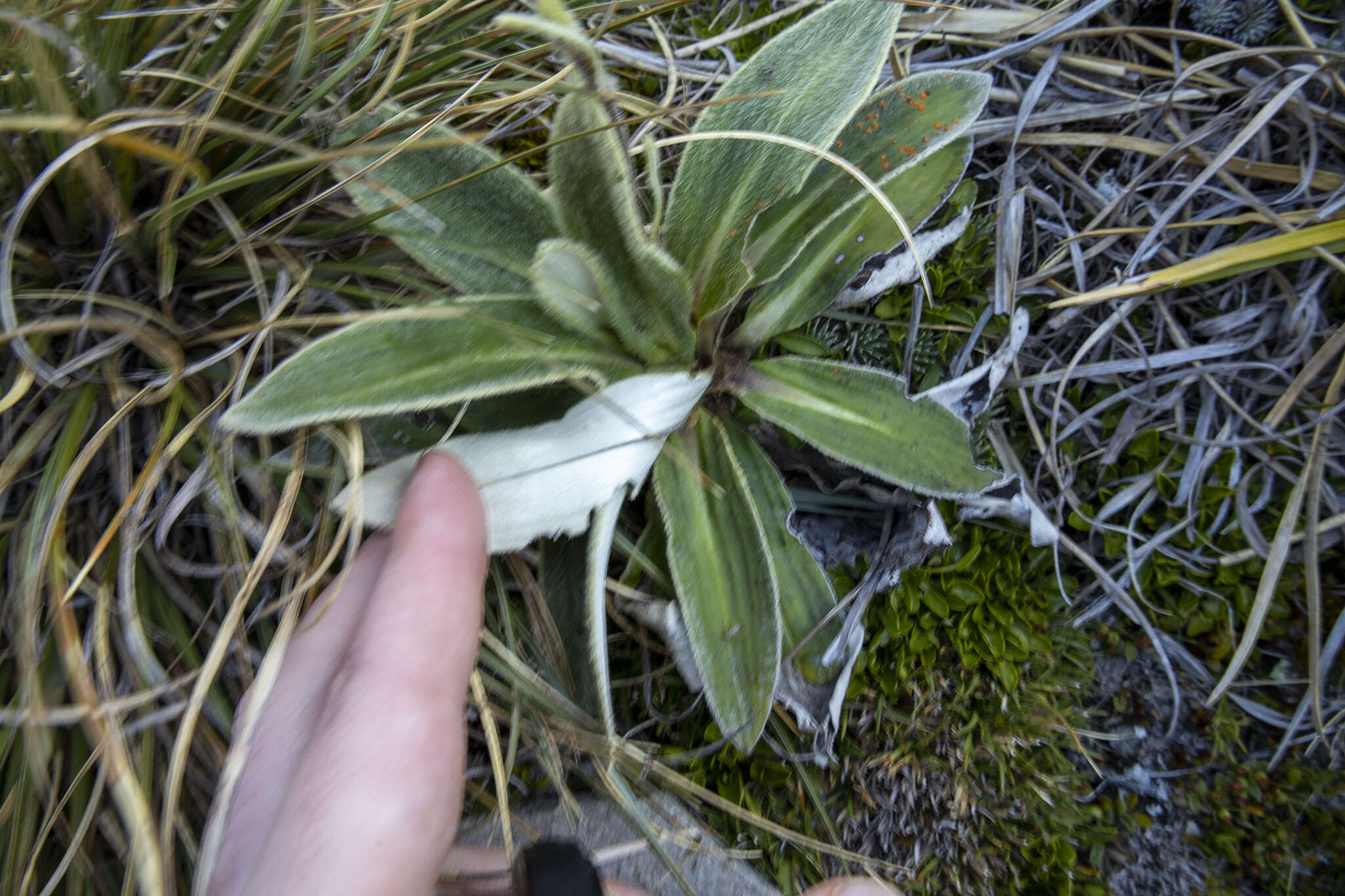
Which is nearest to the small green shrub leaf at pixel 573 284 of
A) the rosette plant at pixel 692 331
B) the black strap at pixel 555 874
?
the rosette plant at pixel 692 331

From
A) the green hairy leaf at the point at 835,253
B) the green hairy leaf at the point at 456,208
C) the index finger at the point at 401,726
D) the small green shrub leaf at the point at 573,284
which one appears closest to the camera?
the index finger at the point at 401,726

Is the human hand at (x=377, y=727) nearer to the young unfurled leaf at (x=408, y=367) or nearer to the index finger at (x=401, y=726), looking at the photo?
the index finger at (x=401, y=726)

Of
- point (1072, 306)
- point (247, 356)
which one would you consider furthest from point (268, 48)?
point (1072, 306)

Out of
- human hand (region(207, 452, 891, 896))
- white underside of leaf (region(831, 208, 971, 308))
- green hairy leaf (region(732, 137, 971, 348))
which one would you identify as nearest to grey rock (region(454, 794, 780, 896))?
human hand (region(207, 452, 891, 896))

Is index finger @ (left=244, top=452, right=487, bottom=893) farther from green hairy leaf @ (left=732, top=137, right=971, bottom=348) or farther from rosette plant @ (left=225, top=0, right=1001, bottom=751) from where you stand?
green hairy leaf @ (left=732, top=137, right=971, bottom=348)

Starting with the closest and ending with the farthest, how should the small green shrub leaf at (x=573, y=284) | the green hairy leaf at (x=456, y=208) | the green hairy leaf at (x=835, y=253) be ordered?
the small green shrub leaf at (x=573, y=284) < the green hairy leaf at (x=456, y=208) < the green hairy leaf at (x=835, y=253)

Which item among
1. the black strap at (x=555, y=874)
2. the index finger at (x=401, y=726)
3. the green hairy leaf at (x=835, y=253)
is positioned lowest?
the black strap at (x=555, y=874)
